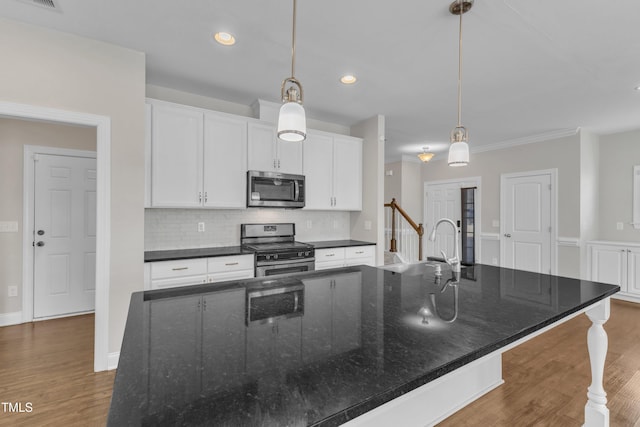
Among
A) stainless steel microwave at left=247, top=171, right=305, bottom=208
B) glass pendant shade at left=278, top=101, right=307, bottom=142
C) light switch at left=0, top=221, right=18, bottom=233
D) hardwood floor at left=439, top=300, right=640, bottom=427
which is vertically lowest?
hardwood floor at left=439, top=300, right=640, bottom=427

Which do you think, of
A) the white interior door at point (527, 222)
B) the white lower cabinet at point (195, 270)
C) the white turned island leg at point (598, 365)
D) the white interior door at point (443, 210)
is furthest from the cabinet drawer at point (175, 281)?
the white interior door at point (527, 222)

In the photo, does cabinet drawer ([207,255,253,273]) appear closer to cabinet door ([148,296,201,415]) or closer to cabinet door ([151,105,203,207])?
cabinet door ([151,105,203,207])

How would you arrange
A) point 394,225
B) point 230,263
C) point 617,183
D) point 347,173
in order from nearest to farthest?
→ point 230,263 < point 347,173 < point 617,183 < point 394,225

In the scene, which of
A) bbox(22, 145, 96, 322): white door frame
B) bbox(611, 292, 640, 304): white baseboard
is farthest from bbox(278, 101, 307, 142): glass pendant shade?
bbox(611, 292, 640, 304): white baseboard

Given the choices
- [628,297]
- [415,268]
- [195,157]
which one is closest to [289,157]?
[195,157]

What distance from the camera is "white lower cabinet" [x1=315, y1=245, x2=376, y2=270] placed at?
12.1ft

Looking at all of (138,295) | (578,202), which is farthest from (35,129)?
(578,202)

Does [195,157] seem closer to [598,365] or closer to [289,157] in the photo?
[289,157]

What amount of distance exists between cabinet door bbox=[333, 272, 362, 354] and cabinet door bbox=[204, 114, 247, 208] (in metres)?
1.92

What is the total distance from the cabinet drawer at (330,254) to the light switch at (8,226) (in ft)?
11.4

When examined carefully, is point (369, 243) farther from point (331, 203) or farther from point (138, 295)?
point (138, 295)

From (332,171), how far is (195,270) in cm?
213

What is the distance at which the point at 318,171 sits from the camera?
13.1ft

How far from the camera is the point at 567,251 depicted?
478cm
